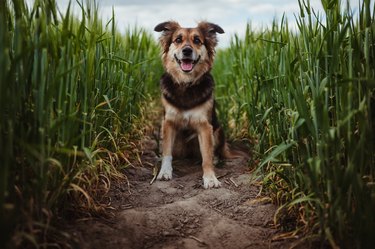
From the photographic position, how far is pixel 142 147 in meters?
4.09

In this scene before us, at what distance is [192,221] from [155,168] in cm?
99

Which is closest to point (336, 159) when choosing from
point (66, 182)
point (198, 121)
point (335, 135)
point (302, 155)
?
point (335, 135)

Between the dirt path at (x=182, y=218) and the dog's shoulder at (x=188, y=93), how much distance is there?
0.71m

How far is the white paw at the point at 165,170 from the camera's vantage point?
3525 mm

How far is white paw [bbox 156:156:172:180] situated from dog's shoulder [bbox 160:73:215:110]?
51 centimetres

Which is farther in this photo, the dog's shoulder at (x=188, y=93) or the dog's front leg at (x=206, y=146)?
the dog's shoulder at (x=188, y=93)

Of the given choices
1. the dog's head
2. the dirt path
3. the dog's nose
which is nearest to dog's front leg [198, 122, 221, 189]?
the dirt path

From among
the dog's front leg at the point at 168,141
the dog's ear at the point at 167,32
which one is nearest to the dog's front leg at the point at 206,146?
the dog's front leg at the point at 168,141

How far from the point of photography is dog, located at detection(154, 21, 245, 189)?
12.0ft

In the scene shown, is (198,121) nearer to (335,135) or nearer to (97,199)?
(97,199)

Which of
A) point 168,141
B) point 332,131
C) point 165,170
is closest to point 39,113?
point 332,131

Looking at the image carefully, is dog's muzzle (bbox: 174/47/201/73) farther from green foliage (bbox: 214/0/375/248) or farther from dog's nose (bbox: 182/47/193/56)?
green foliage (bbox: 214/0/375/248)

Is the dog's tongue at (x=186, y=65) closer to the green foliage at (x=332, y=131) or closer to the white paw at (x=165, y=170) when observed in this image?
the white paw at (x=165, y=170)

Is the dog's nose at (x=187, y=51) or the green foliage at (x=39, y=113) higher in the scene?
the dog's nose at (x=187, y=51)
